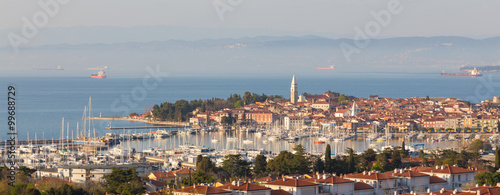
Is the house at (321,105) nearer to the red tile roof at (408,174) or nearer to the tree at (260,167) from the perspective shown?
the tree at (260,167)

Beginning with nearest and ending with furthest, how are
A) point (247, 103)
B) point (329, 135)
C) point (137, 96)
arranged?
point (329, 135)
point (247, 103)
point (137, 96)

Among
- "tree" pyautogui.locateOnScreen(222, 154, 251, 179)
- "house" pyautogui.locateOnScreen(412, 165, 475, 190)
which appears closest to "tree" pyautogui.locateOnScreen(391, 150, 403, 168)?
"tree" pyautogui.locateOnScreen(222, 154, 251, 179)

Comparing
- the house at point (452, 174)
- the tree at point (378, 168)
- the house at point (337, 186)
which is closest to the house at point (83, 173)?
the tree at point (378, 168)

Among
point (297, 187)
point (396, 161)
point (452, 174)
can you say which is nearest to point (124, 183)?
point (297, 187)

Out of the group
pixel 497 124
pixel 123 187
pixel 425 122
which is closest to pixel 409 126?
pixel 425 122

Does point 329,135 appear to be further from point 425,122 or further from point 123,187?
point 123,187

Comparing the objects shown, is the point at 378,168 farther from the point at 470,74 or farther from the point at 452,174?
the point at 470,74

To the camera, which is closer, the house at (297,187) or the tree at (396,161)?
the house at (297,187)
